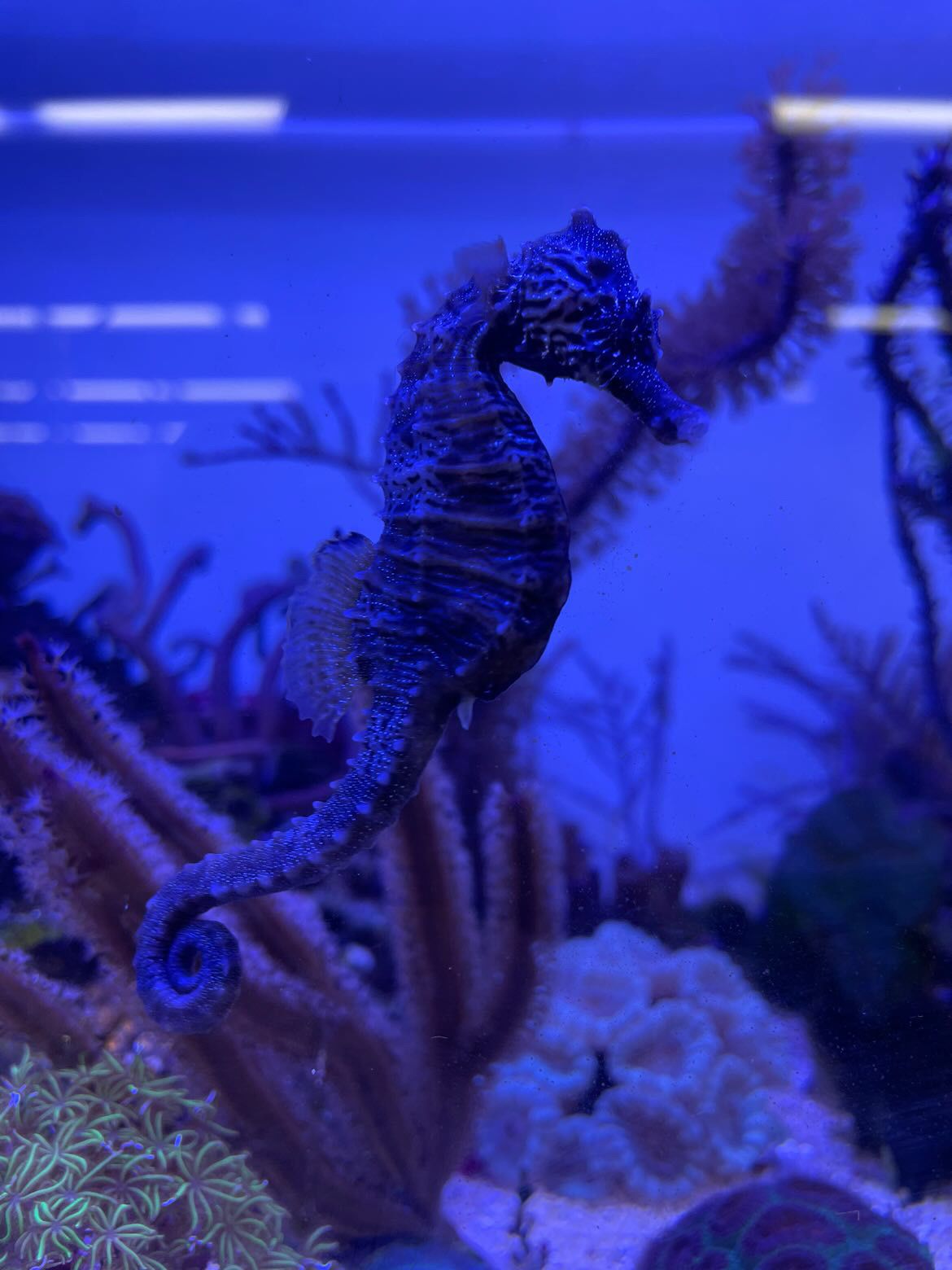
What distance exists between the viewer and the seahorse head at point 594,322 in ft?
3.60

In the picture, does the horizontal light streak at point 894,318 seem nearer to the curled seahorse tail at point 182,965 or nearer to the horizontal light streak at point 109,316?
the horizontal light streak at point 109,316

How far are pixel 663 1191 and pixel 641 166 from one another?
238 cm

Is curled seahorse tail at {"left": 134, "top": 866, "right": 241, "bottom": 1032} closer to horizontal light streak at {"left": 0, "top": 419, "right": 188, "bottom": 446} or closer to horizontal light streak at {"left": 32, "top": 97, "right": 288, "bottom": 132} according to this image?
horizontal light streak at {"left": 0, "top": 419, "right": 188, "bottom": 446}

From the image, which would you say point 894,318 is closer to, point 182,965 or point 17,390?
point 182,965

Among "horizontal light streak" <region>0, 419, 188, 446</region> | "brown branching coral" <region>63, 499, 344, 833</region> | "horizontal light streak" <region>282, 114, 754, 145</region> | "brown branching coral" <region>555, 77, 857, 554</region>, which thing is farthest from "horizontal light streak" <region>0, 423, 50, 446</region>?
"brown branching coral" <region>555, 77, 857, 554</region>

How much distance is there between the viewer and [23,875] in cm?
166

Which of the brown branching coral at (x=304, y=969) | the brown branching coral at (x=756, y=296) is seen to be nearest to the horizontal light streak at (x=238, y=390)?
the brown branching coral at (x=756, y=296)

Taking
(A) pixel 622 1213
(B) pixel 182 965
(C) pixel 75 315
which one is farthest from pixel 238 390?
(A) pixel 622 1213

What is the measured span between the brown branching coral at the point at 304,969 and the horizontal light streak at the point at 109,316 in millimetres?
1312

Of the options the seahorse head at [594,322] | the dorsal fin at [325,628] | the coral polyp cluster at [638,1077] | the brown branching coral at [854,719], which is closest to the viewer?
the seahorse head at [594,322]

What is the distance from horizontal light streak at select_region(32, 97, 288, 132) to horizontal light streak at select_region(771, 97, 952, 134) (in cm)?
137

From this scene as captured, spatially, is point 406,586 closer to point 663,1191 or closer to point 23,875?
point 23,875

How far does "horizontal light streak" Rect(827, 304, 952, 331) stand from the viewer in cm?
218

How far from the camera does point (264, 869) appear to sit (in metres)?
1.17
